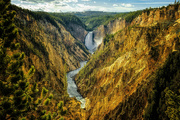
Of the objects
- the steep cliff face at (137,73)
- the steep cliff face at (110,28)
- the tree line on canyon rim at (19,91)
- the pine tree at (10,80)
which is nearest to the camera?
the pine tree at (10,80)

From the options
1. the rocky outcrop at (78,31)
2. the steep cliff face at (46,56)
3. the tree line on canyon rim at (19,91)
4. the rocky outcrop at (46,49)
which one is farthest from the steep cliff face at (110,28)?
the tree line on canyon rim at (19,91)

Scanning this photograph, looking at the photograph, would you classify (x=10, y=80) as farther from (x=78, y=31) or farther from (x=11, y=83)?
(x=78, y=31)

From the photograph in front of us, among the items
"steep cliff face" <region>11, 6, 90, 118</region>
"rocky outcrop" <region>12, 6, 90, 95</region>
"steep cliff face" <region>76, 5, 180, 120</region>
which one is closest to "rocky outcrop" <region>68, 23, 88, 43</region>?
"rocky outcrop" <region>12, 6, 90, 95</region>

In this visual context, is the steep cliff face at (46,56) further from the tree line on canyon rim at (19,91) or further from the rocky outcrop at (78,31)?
the rocky outcrop at (78,31)

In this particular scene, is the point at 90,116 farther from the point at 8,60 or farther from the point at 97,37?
the point at 97,37

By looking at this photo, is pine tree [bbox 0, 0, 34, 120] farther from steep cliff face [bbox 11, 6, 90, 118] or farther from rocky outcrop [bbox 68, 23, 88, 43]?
rocky outcrop [bbox 68, 23, 88, 43]

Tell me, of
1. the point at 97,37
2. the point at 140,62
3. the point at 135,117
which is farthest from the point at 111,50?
the point at 97,37
